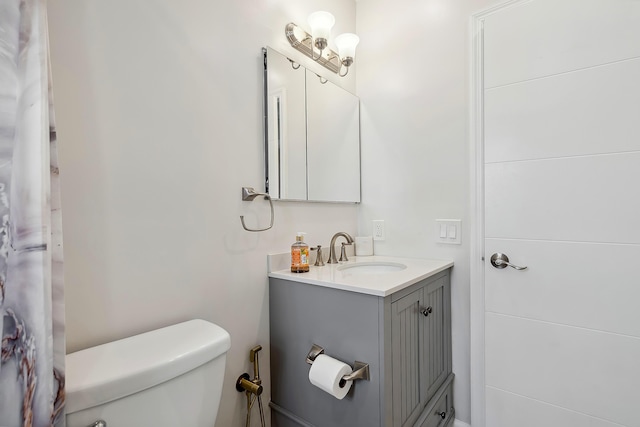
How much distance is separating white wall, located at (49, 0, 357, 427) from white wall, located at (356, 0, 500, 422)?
2.27ft

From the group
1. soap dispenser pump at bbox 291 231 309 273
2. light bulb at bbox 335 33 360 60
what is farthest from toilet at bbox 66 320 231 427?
light bulb at bbox 335 33 360 60

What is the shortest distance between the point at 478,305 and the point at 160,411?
1350 mm

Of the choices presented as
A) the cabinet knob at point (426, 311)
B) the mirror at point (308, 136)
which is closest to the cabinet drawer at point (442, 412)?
the cabinet knob at point (426, 311)

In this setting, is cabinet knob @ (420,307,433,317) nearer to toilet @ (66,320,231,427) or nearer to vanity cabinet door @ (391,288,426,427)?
vanity cabinet door @ (391,288,426,427)

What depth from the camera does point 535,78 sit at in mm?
1292

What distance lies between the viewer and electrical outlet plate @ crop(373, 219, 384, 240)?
5.96 ft

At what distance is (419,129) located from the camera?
5.48 feet

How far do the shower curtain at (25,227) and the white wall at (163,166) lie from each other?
0.26 metres

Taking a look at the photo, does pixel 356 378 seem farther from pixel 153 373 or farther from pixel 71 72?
pixel 71 72

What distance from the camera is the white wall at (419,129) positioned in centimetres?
153

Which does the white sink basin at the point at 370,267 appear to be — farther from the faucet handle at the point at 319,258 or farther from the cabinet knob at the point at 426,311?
the cabinet knob at the point at 426,311

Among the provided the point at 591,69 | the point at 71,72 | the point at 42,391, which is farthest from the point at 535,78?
the point at 42,391

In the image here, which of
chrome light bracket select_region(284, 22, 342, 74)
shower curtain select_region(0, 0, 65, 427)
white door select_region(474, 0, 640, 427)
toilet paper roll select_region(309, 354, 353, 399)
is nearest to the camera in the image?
shower curtain select_region(0, 0, 65, 427)

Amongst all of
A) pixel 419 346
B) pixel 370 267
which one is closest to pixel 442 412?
pixel 419 346
